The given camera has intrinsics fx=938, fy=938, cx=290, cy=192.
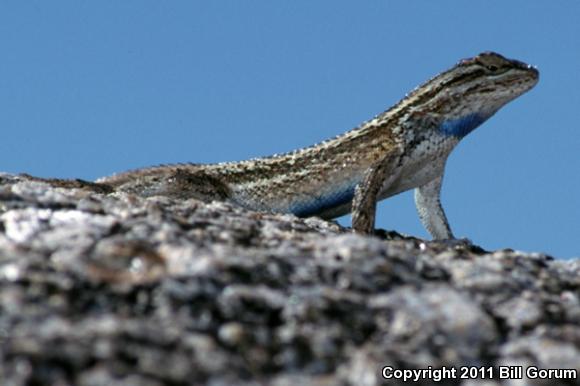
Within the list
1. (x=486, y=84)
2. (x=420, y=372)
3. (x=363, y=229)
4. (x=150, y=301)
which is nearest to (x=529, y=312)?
(x=420, y=372)

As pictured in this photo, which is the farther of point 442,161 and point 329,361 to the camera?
point 442,161

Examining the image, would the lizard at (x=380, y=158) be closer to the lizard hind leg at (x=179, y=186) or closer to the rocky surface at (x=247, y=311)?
the lizard hind leg at (x=179, y=186)

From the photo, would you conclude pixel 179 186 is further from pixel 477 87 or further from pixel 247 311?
pixel 247 311

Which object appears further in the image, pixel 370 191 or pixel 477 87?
pixel 477 87

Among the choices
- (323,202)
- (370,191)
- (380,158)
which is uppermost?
(380,158)

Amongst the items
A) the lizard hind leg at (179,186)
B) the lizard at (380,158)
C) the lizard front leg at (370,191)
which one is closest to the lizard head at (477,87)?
the lizard at (380,158)

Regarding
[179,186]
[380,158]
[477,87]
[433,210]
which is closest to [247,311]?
[380,158]

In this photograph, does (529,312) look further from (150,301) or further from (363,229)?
(363,229)
